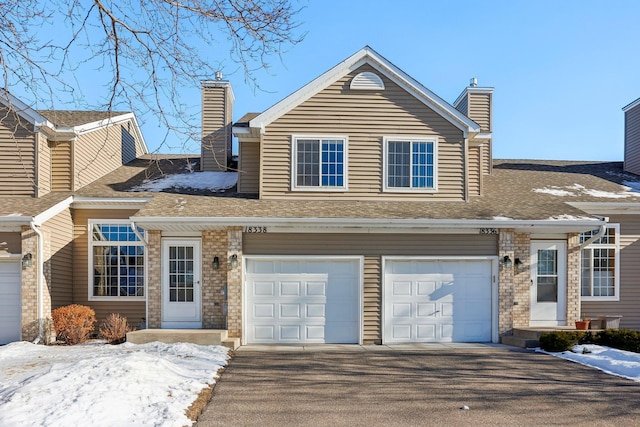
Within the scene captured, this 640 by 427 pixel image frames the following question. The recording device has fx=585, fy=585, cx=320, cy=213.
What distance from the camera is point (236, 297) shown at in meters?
13.3

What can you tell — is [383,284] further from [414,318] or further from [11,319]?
[11,319]

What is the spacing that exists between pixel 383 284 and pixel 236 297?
3409 mm

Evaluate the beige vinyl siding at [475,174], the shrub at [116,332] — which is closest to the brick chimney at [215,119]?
the shrub at [116,332]

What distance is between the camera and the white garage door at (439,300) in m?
13.8

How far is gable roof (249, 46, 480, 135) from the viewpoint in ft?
47.7

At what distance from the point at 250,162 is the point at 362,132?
3.04 metres

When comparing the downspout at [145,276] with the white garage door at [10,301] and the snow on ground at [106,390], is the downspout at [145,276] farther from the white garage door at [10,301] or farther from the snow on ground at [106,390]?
the snow on ground at [106,390]

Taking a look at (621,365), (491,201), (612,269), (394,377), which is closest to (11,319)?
(394,377)

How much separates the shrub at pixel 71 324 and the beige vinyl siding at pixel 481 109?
12542 mm

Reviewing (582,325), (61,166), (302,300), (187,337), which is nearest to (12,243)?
(61,166)

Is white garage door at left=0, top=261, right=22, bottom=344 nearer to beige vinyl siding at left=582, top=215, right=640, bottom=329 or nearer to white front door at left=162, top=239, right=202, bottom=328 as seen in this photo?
white front door at left=162, top=239, right=202, bottom=328

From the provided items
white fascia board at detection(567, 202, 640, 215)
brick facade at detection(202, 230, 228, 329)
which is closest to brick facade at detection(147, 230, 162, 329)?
brick facade at detection(202, 230, 228, 329)

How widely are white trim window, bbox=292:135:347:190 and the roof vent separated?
1.43 meters

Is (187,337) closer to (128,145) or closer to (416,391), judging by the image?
(416,391)
